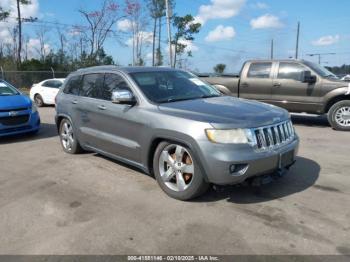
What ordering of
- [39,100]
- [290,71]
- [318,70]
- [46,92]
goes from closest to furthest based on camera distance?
[318,70] → [290,71] → [46,92] → [39,100]

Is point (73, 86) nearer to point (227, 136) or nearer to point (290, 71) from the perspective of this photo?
point (227, 136)

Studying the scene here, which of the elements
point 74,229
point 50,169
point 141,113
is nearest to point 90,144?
point 50,169

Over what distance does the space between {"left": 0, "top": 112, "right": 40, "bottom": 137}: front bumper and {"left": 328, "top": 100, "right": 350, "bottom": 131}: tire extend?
764 centimetres

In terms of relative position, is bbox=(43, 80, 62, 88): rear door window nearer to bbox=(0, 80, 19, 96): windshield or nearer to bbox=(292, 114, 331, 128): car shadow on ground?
bbox=(0, 80, 19, 96): windshield

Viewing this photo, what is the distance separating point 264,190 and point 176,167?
1264mm

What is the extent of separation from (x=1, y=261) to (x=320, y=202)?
142 inches

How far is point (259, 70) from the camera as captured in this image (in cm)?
1151

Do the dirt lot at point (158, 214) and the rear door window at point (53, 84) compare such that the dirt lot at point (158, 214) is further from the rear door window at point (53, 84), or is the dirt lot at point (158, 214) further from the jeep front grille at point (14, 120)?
the rear door window at point (53, 84)

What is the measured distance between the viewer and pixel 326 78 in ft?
34.6

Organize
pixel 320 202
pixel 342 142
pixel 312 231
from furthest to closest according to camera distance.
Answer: pixel 342 142, pixel 320 202, pixel 312 231


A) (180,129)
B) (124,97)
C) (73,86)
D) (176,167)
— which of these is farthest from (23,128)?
(180,129)

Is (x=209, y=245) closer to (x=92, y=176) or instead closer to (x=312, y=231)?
(x=312, y=231)

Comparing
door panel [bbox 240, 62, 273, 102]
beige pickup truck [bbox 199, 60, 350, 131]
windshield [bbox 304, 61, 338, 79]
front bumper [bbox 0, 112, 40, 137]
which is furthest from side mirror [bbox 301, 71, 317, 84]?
front bumper [bbox 0, 112, 40, 137]

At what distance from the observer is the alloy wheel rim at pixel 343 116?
10.2 meters
